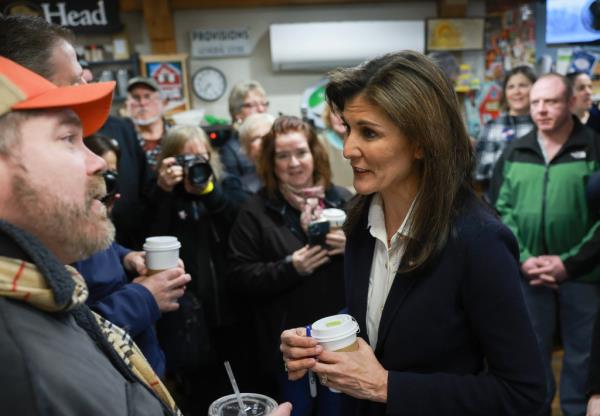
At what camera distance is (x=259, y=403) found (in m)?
1.10

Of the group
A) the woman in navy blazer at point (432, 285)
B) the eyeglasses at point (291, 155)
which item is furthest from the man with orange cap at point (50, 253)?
the eyeglasses at point (291, 155)

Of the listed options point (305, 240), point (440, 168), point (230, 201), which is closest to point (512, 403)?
point (440, 168)

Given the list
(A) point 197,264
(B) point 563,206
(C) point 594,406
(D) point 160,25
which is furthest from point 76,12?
(C) point 594,406

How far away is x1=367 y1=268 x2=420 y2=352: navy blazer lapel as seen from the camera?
3.77ft

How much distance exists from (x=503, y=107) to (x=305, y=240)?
2.33 meters

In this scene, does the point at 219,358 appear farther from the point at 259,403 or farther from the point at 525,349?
the point at 525,349

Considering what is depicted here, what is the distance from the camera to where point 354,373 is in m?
1.10

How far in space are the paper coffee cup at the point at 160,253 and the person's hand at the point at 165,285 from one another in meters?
0.02

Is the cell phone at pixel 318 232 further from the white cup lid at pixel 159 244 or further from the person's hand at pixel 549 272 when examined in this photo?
the person's hand at pixel 549 272

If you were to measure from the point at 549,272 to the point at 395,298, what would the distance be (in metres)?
1.59

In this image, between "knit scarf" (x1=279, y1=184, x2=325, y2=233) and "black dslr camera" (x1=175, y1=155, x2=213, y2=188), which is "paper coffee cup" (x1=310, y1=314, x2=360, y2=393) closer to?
"knit scarf" (x1=279, y1=184, x2=325, y2=233)

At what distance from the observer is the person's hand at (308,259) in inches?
75.6

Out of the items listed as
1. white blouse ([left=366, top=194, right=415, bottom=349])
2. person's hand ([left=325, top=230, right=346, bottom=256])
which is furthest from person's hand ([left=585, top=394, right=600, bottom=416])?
person's hand ([left=325, top=230, right=346, bottom=256])

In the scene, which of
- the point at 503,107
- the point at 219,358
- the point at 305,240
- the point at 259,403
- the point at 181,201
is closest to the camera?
the point at 259,403
